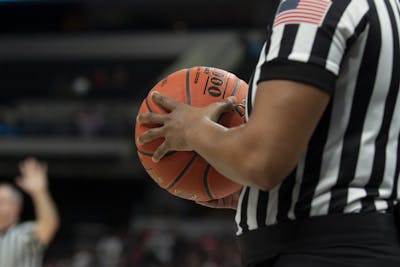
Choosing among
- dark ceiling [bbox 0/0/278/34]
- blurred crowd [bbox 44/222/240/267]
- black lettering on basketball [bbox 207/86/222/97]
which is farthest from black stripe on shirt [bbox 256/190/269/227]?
dark ceiling [bbox 0/0/278/34]

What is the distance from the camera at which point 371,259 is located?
1.14 m

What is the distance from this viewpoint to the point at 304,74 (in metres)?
1.12

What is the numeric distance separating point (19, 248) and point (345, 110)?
12.4ft

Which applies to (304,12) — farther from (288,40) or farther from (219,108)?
(219,108)

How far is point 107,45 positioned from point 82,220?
3.47 m

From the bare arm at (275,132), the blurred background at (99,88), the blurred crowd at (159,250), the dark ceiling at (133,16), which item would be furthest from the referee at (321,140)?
the dark ceiling at (133,16)

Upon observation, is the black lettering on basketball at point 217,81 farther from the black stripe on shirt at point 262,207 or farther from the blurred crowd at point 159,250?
the blurred crowd at point 159,250

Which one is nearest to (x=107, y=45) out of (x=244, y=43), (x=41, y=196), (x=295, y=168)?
A: (x=244, y=43)

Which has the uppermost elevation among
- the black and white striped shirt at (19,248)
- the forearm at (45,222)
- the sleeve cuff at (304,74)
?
the sleeve cuff at (304,74)

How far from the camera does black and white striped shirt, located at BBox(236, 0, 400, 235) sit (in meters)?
1.15

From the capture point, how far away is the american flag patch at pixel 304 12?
1.15 m

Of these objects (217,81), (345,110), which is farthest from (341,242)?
(217,81)

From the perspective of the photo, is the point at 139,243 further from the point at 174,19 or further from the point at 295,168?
the point at 295,168

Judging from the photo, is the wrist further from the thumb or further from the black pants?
the black pants
